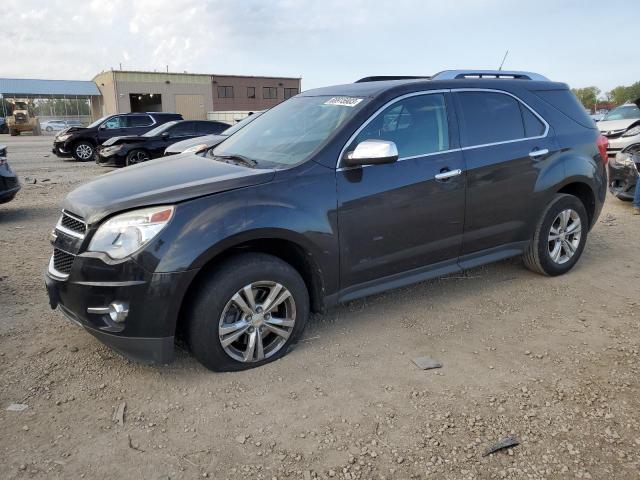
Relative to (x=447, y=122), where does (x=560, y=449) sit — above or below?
below

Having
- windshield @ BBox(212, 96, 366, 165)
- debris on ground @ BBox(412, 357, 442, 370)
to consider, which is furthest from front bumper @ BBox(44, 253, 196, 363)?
debris on ground @ BBox(412, 357, 442, 370)

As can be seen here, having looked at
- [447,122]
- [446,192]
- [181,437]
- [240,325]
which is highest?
[447,122]

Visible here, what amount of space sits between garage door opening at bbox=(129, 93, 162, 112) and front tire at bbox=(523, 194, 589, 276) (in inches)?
2186

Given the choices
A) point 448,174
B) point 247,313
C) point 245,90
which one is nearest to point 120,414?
point 247,313

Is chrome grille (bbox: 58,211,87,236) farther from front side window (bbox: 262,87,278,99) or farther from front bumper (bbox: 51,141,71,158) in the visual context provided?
front side window (bbox: 262,87,278,99)

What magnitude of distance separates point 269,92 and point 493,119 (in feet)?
198

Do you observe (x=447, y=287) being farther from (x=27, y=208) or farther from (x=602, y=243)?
(x=27, y=208)

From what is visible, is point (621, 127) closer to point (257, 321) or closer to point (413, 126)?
point (413, 126)

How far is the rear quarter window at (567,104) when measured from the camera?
4.71 metres

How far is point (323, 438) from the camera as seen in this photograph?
8.78 ft

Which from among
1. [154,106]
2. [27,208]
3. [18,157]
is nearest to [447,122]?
[27,208]

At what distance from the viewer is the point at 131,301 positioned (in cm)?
289

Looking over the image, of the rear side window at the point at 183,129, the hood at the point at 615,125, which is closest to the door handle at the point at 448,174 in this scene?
the hood at the point at 615,125

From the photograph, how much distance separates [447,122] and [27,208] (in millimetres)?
7493
